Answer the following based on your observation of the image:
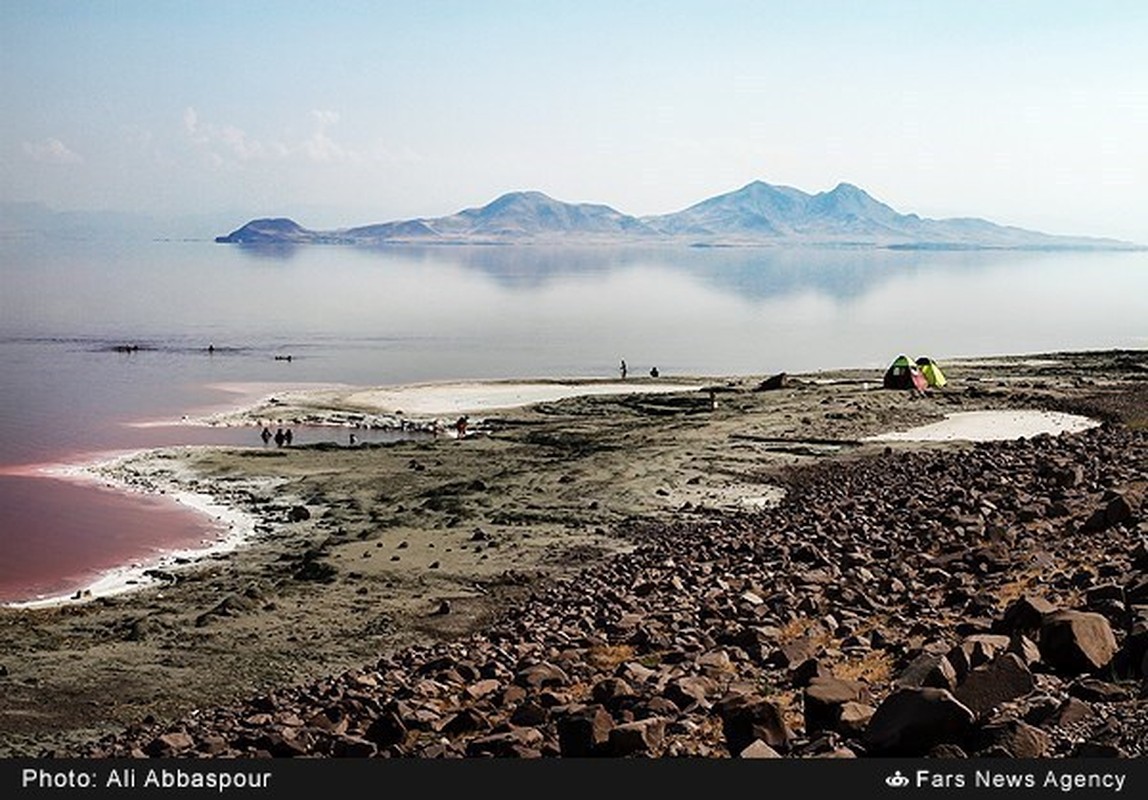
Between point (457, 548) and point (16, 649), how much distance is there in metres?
8.06

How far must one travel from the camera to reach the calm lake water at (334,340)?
32.3m

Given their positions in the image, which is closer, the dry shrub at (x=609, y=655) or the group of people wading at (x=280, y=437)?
the dry shrub at (x=609, y=655)

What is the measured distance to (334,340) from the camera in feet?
290

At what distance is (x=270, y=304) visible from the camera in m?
125

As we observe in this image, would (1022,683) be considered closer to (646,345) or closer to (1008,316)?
(646,345)

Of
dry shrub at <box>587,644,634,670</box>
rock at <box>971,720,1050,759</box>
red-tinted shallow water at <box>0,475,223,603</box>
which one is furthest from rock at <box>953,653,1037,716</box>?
red-tinted shallow water at <box>0,475,223,603</box>

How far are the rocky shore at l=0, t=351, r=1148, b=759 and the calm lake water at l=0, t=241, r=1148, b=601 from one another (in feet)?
15.0

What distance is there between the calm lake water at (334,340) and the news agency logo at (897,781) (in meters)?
19.4

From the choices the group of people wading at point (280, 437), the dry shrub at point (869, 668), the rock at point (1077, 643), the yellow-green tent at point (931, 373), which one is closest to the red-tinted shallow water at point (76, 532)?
the group of people wading at point (280, 437)

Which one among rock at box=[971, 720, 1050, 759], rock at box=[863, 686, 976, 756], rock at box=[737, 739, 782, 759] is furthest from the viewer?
rock at box=[737, 739, 782, 759]

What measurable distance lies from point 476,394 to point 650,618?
38.7m

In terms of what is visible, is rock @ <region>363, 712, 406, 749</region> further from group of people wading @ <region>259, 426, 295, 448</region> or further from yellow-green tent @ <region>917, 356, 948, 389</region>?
yellow-green tent @ <region>917, 356, 948, 389</region>

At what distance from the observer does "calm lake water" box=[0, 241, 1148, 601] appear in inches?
1271

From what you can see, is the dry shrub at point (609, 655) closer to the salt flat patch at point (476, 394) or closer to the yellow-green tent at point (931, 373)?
the yellow-green tent at point (931, 373)
